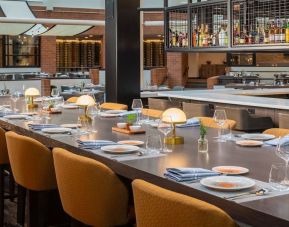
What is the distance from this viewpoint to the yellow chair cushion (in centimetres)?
384

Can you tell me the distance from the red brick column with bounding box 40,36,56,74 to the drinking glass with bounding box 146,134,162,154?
48.9ft

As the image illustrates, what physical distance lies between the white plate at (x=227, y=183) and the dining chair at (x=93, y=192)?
0.61 m

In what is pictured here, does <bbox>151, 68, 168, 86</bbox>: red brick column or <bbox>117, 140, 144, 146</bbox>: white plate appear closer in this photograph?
<bbox>117, 140, 144, 146</bbox>: white plate

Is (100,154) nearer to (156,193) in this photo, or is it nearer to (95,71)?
(156,193)

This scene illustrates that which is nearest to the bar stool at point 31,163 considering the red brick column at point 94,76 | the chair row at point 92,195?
the chair row at point 92,195

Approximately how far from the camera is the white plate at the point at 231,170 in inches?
112

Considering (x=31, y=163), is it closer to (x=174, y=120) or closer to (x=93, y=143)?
(x=93, y=143)

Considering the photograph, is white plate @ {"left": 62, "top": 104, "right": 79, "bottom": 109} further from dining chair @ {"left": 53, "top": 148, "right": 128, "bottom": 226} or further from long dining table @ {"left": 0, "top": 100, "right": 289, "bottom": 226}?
dining chair @ {"left": 53, "top": 148, "right": 128, "bottom": 226}

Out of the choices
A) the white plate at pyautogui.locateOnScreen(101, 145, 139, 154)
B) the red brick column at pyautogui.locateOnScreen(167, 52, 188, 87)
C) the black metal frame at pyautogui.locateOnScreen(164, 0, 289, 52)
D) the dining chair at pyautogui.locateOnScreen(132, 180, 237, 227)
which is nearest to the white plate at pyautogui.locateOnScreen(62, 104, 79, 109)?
A: the black metal frame at pyautogui.locateOnScreen(164, 0, 289, 52)

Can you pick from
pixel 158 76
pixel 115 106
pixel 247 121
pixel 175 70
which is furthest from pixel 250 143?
pixel 175 70

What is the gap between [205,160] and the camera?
324cm

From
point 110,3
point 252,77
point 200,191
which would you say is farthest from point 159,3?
point 200,191

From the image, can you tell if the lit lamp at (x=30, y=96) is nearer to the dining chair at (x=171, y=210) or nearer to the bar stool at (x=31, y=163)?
the bar stool at (x=31, y=163)

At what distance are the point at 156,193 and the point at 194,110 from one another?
4.96 meters
